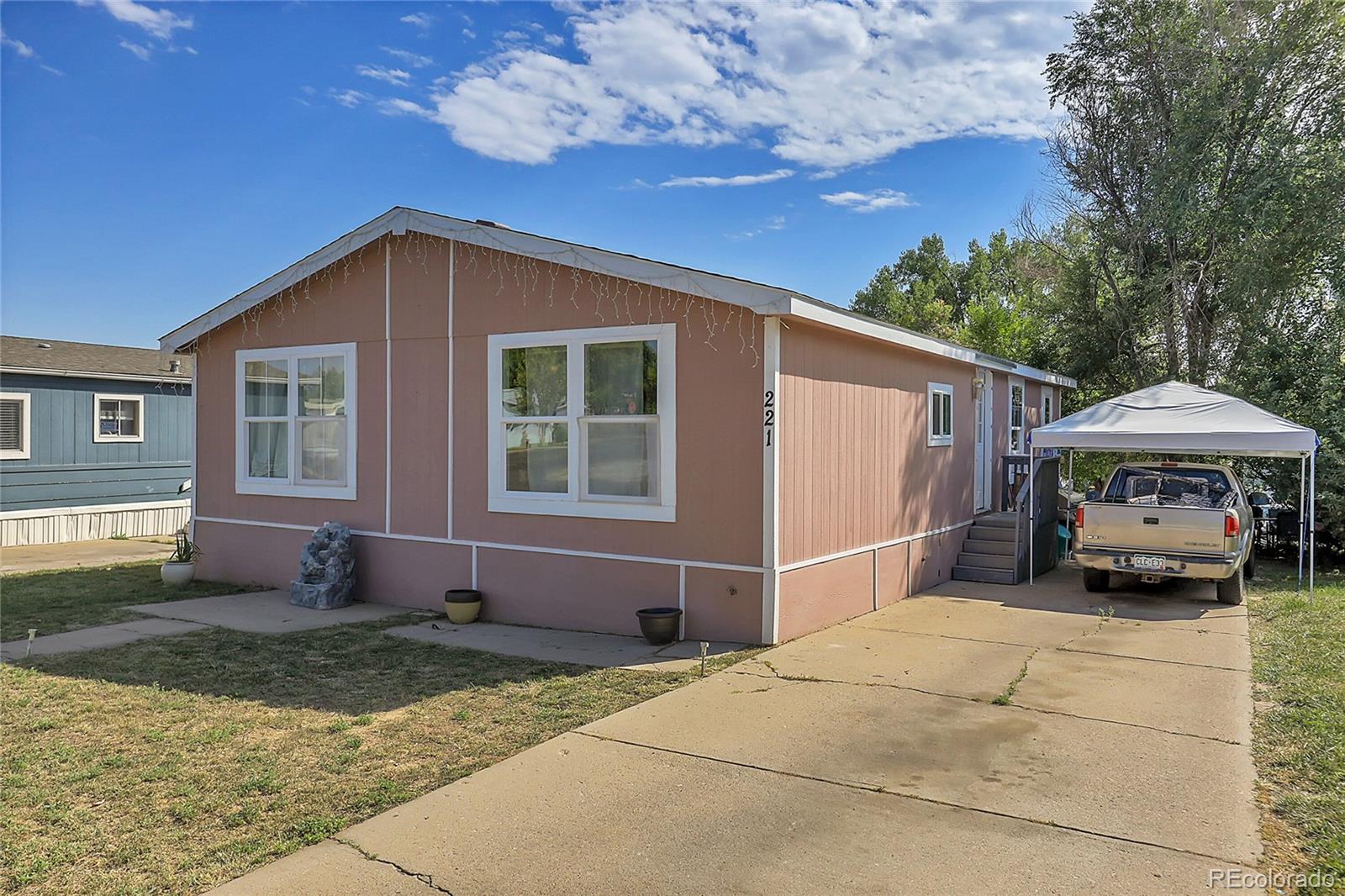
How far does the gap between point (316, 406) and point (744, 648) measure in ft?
20.7

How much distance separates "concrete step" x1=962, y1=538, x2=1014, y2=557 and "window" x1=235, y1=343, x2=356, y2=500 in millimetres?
8252

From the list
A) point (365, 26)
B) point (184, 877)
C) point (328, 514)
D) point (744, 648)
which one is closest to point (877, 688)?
point (744, 648)

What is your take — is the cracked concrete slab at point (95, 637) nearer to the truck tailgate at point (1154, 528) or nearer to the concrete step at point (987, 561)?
the concrete step at point (987, 561)

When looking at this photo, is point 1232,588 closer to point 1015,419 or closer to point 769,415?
point 1015,419

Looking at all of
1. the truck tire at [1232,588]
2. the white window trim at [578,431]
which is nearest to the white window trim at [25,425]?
the white window trim at [578,431]

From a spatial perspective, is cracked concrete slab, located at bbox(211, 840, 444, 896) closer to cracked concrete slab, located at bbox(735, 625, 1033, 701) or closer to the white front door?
cracked concrete slab, located at bbox(735, 625, 1033, 701)

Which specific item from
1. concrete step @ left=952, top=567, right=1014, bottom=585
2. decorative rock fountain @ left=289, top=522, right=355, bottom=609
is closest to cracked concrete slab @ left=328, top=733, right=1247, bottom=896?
decorative rock fountain @ left=289, top=522, right=355, bottom=609

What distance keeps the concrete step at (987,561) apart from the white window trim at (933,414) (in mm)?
1598

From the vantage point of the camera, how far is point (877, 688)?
6.40m

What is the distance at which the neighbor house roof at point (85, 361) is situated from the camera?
16.0m

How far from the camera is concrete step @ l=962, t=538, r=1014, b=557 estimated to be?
39.7ft

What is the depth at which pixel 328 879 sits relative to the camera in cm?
356

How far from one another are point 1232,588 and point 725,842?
28.2 ft

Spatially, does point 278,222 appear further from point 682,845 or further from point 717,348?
point 682,845
